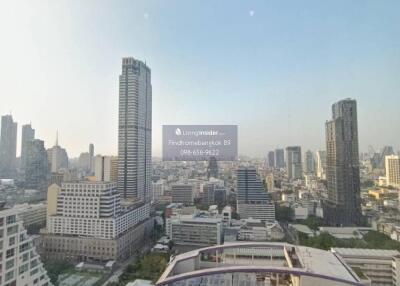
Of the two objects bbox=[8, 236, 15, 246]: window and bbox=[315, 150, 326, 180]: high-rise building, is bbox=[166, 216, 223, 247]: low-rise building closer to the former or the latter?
bbox=[8, 236, 15, 246]: window

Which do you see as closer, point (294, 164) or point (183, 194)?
point (183, 194)

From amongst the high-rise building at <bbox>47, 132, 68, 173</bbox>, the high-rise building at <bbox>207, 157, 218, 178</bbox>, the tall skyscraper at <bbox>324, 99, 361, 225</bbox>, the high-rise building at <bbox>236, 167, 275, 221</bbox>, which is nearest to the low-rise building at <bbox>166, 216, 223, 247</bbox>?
the high-rise building at <bbox>207, 157, 218, 178</bbox>

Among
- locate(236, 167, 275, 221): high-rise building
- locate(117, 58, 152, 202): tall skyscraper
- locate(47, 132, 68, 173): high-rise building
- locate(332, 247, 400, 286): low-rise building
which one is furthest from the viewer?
locate(47, 132, 68, 173): high-rise building

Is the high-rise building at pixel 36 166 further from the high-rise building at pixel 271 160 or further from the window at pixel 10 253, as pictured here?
the window at pixel 10 253

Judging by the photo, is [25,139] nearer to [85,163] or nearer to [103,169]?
[103,169]

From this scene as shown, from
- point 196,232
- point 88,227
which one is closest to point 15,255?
point 88,227

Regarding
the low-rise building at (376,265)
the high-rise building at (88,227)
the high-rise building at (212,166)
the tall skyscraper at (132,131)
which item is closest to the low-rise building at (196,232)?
the high-rise building at (88,227)
